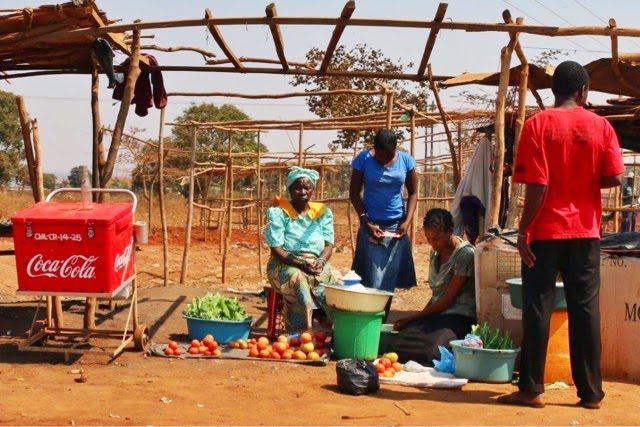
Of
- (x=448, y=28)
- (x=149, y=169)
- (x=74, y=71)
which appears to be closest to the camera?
(x=448, y=28)

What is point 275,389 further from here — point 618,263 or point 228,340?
point 618,263

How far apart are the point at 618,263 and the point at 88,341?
4164 millimetres

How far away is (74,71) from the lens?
8.88 metres

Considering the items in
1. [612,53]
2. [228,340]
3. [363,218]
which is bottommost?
[228,340]

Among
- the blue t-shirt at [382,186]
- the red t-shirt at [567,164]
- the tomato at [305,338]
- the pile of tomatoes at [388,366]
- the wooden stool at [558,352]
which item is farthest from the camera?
the blue t-shirt at [382,186]

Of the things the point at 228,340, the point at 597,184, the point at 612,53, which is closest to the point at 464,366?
the point at 597,184

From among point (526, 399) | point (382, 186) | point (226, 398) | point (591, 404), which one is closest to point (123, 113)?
point (382, 186)

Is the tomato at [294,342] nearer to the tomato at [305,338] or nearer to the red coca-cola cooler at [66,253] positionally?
the tomato at [305,338]

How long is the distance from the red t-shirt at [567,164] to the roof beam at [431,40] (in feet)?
6.51

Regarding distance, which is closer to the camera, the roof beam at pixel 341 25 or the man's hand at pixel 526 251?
the man's hand at pixel 526 251

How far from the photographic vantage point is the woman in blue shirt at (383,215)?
809 cm

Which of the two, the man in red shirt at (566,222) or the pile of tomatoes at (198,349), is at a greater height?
the man in red shirt at (566,222)

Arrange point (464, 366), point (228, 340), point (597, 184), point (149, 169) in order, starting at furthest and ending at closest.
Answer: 1. point (149, 169)
2. point (228, 340)
3. point (464, 366)
4. point (597, 184)

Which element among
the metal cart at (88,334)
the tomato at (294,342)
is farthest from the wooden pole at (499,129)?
the metal cart at (88,334)
